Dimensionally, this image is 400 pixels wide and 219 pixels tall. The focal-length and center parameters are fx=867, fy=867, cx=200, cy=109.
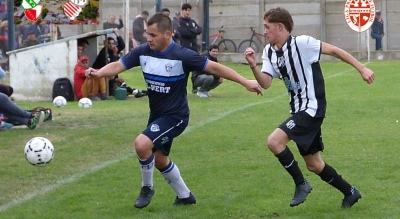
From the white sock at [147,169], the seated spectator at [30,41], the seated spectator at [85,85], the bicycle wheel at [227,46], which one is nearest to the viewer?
the white sock at [147,169]

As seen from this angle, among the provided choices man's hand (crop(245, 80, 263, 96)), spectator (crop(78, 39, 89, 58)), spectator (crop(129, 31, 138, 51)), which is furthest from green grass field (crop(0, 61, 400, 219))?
spectator (crop(129, 31, 138, 51))

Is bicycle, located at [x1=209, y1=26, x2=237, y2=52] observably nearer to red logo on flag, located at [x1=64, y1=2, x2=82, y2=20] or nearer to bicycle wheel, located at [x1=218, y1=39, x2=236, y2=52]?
bicycle wheel, located at [x1=218, y1=39, x2=236, y2=52]

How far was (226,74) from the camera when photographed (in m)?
7.40

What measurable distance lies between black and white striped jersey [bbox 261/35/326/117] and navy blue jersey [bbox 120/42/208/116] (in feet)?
2.34

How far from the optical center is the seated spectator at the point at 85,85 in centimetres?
1872

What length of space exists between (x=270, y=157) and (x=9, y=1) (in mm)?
13484

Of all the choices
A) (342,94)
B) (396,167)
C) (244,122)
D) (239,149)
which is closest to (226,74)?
(396,167)

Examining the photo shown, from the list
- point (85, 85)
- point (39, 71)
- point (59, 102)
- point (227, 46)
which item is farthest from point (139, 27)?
point (59, 102)

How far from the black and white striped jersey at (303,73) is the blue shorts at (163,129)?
99 cm

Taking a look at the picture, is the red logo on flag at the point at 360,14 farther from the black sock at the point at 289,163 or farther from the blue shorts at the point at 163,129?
the black sock at the point at 289,163

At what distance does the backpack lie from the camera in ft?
61.5

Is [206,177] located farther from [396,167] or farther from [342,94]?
[342,94]

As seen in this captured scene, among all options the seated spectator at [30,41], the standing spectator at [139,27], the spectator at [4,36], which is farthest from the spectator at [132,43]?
the spectator at [4,36]

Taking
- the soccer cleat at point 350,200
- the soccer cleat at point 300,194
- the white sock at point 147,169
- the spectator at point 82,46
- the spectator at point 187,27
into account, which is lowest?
the soccer cleat at point 350,200
